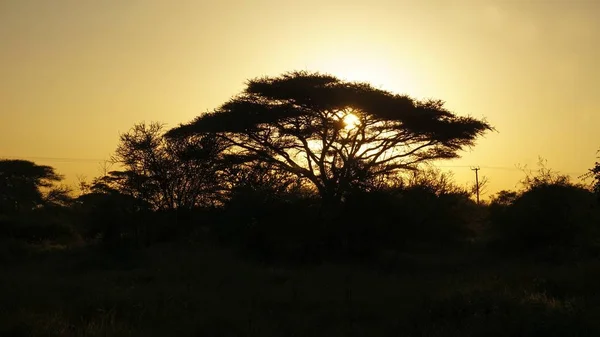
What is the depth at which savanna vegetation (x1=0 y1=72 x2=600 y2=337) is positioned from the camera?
32.9 feet

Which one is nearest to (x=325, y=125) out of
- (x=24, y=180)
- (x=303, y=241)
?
(x=303, y=241)

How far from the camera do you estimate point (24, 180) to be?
176 ft

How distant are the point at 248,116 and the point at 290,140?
2.42 metres

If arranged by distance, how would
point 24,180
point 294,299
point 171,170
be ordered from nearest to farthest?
1. point 294,299
2. point 171,170
3. point 24,180

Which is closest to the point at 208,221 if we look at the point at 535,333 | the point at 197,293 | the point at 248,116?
the point at 248,116

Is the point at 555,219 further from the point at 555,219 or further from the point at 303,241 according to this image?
the point at 303,241

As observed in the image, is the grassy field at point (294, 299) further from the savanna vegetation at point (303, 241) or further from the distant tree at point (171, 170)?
the distant tree at point (171, 170)

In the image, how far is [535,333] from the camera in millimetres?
8484

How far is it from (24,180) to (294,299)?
47.4 m

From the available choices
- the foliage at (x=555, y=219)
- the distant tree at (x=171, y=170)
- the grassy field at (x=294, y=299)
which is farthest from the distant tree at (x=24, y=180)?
the foliage at (x=555, y=219)

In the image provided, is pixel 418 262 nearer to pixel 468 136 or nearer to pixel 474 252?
pixel 474 252

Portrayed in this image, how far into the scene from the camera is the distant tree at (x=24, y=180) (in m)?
52.0

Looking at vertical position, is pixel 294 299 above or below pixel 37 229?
below

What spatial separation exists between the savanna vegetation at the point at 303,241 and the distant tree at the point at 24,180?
782 inches
